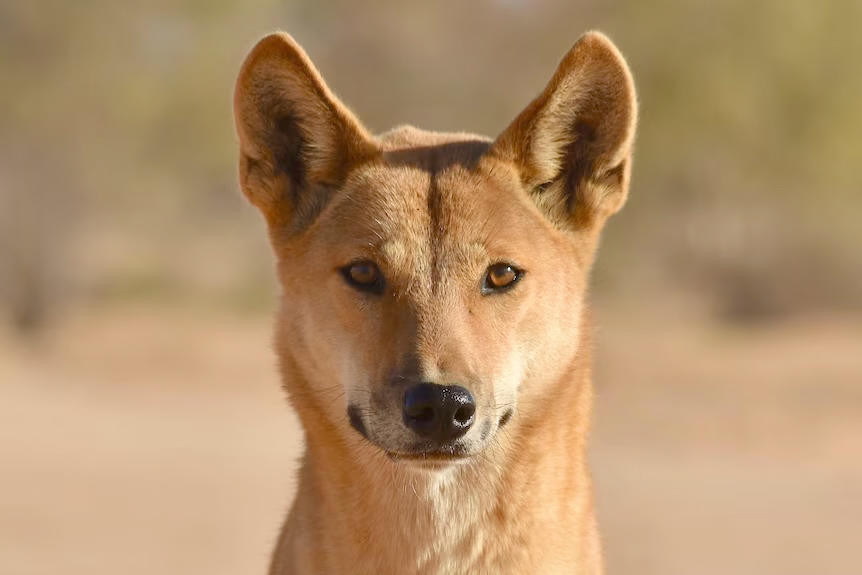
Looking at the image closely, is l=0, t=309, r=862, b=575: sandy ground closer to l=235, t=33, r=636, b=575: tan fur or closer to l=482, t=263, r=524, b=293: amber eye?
l=235, t=33, r=636, b=575: tan fur

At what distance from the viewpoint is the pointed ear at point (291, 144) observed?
4285 millimetres

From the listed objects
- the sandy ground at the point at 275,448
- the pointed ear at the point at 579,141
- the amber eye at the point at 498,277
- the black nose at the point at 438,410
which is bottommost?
the sandy ground at the point at 275,448

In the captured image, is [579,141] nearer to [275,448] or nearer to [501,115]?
[275,448]

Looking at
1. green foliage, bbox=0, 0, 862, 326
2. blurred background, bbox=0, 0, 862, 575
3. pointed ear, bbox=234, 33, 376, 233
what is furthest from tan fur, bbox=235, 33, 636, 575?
green foliage, bbox=0, 0, 862, 326

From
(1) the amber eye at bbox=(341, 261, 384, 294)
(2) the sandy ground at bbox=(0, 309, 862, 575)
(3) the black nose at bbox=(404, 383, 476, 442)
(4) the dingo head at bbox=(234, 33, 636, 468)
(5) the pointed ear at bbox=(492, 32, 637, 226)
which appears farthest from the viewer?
(2) the sandy ground at bbox=(0, 309, 862, 575)

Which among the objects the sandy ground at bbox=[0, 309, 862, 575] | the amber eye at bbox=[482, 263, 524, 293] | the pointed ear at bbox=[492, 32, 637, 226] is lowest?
the sandy ground at bbox=[0, 309, 862, 575]

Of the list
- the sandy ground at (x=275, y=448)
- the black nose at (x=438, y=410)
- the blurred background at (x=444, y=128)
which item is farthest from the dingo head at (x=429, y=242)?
the blurred background at (x=444, y=128)

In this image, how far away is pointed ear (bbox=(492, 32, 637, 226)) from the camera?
422cm

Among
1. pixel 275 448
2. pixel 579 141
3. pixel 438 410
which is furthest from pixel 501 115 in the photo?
pixel 438 410

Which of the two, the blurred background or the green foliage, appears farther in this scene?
the green foliage

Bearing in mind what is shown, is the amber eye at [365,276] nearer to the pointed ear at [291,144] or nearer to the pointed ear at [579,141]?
the pointed ear at [291,144]

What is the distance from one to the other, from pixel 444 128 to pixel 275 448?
10567 mm

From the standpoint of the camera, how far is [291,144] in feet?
Result: 14.6

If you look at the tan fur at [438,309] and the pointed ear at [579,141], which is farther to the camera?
the pointed ear at [579,141]
